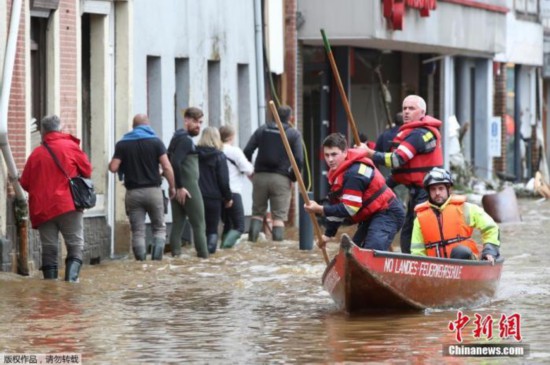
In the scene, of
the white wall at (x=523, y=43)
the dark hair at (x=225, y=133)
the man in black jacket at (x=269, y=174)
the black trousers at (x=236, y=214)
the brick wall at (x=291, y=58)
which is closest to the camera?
the black trousers at (x=236, y=214)

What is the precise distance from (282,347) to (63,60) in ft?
30.2

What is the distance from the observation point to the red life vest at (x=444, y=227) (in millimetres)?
16172

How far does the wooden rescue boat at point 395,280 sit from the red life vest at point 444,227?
34 cm

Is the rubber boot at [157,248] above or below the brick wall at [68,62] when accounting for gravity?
below

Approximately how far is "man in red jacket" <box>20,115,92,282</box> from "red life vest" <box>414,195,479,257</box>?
4.06 metres

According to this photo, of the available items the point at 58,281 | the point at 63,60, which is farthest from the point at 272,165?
the point at 58,281

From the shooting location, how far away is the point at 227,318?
623 inches

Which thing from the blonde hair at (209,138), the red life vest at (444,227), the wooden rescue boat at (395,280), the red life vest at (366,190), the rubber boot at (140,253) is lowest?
the rubber boot at (140,253)

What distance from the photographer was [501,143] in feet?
150

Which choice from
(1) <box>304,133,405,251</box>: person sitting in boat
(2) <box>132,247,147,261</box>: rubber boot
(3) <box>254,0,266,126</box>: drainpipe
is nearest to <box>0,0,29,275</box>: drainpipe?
(2) <box>132,247,147,261</box>: rubber boot

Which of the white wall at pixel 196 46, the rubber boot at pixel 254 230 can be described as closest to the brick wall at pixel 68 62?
the white wall at pixel 196 46

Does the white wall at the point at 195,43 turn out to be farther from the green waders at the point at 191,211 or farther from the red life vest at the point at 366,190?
the red life vest at the point at 366,190

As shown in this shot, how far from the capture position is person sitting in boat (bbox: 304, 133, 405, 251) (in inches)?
623

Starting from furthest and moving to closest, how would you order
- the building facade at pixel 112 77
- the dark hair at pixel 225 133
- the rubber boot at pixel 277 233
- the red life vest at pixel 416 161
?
the rubber boot at pixel 277 233
the dark hair at pixel 225 133
the building facade at pixel 112 77
the red life vest at pixel 416 161
